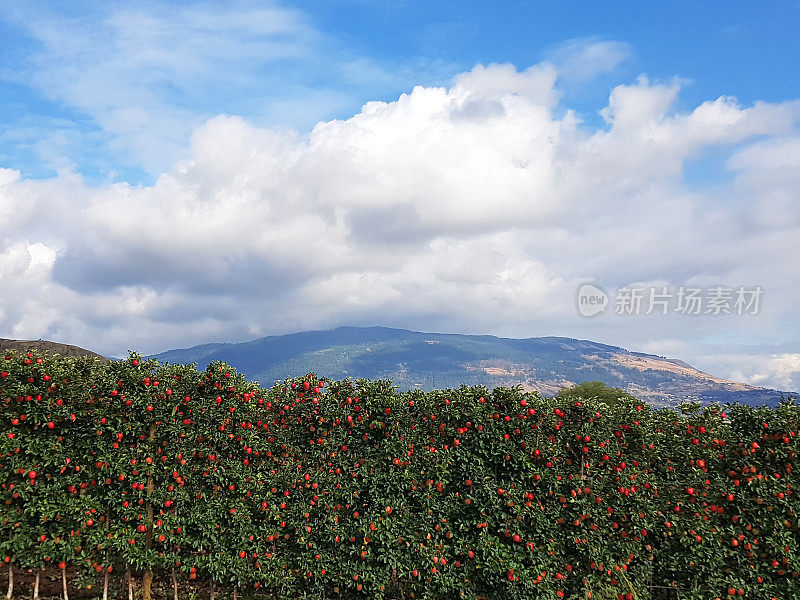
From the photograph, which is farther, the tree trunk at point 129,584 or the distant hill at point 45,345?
the distant hill at point 45,345

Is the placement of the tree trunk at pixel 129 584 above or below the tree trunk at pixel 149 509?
A: below

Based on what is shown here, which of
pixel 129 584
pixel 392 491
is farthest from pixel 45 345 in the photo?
pixel 392 491

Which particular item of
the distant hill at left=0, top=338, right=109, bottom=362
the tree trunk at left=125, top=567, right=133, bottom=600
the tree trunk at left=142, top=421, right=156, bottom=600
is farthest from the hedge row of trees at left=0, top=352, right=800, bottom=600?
the distant hill at left=0, top=338, right=109, bottom=362

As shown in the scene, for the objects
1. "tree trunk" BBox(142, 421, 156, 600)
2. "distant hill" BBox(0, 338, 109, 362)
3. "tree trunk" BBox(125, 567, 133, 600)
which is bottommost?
"tree trunk" BBox(125, 567, 133, 600)

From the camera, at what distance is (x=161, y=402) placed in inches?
308

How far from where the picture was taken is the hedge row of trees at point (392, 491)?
768 centimetres

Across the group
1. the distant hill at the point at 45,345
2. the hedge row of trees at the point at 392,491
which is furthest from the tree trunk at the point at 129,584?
the distant hill at the point at 45,345

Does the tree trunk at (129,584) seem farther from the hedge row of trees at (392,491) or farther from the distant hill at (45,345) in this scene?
the distant hill at (45,345)

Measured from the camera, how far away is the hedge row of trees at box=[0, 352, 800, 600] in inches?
303

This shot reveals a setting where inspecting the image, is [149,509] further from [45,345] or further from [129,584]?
[45,345]

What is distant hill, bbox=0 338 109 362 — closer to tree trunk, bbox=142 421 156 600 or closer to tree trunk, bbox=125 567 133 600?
tree trunk, bbox=125 567 133 600

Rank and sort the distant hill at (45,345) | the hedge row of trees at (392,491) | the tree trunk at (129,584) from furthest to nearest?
the distant hill at (45,345) < the tree trunk at (129,584) < the hedge row of trees at (392,491)

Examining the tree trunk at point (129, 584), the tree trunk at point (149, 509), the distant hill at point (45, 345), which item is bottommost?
the tree trunk at point (129, 584)

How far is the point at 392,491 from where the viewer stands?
802cm
